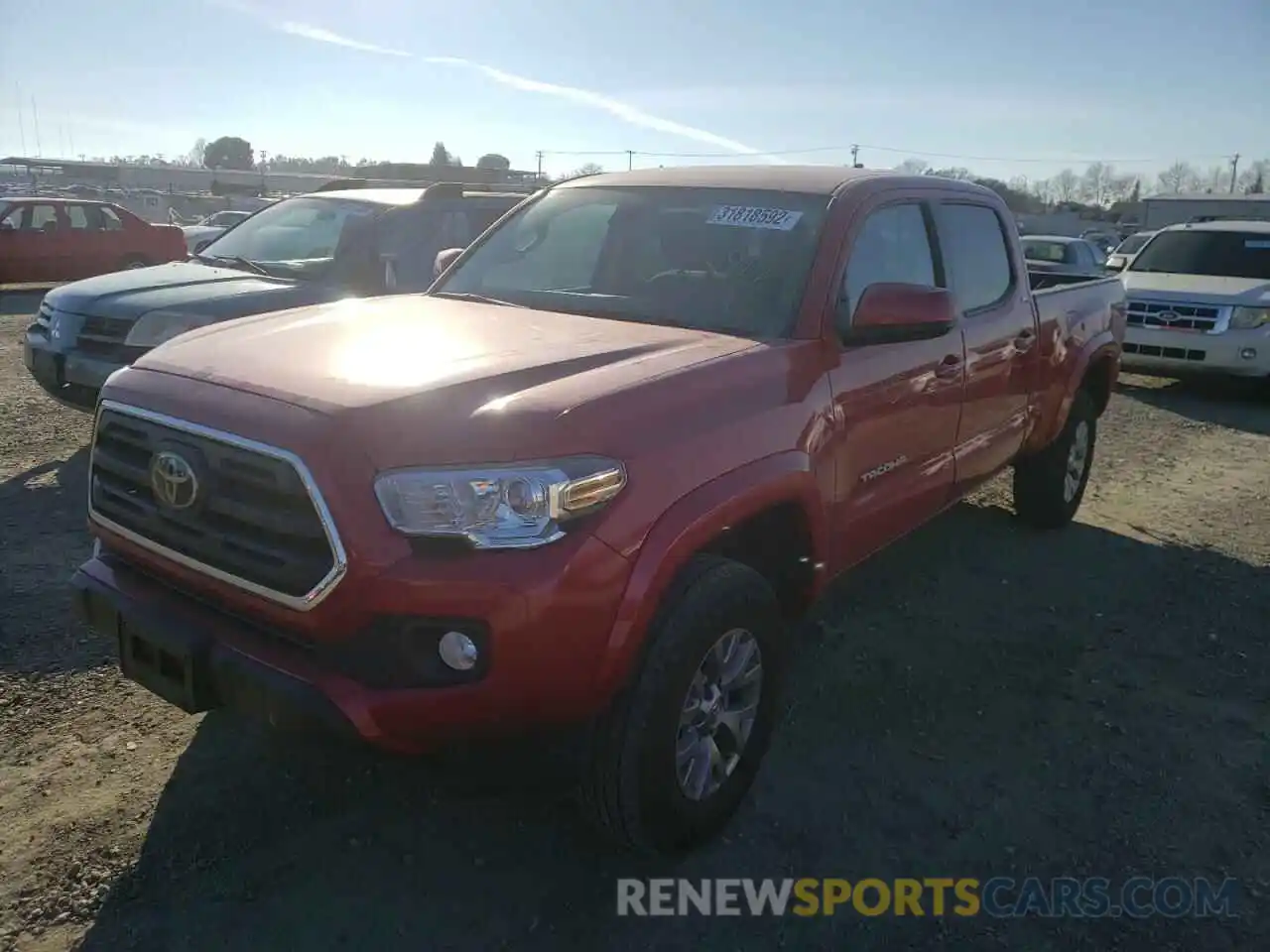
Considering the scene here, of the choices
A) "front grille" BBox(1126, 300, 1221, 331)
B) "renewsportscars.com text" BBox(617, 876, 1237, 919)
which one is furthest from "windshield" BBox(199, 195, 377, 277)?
"front grille" BBox(1126, 300, 1221, 331)

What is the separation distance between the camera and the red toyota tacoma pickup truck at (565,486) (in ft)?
7.63

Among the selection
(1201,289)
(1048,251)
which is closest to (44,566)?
(1201,289)

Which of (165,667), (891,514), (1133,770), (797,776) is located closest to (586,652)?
(165,667)

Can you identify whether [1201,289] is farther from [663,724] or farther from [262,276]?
[663,724]

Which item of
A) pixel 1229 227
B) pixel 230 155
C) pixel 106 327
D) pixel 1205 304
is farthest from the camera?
pixel 230 155

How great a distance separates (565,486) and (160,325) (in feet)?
15.3

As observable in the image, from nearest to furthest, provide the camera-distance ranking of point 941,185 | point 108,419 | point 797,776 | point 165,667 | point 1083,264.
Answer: point 165,667, point 108,419, point 797,776, point 941,185, point 1083,264

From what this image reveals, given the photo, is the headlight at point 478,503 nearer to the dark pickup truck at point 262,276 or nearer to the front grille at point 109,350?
the dark pickup truck at point 262,276

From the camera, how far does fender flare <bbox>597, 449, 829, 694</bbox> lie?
2443 mm

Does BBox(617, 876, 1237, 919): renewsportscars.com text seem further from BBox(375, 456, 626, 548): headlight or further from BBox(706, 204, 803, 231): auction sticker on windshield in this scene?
BBox(706, 204, 803, 231): auction sticker on windshield

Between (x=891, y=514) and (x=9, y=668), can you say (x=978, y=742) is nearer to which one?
(x=891, y=514)

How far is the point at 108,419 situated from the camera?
2867 mm

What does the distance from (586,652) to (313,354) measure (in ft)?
3.97

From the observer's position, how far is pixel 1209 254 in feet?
38.6
